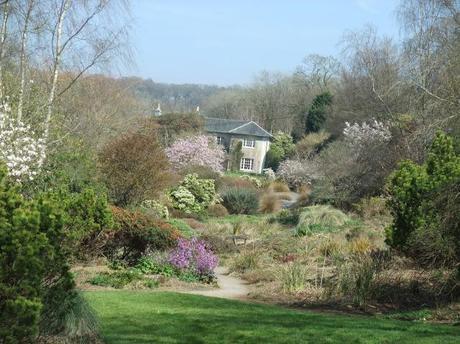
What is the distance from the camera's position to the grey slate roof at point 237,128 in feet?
243

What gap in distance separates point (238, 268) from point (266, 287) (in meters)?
2.64

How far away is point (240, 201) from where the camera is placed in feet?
113

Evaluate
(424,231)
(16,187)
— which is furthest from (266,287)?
(16,187)

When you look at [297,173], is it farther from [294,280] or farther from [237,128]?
[294,280]

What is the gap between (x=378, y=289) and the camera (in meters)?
12.6

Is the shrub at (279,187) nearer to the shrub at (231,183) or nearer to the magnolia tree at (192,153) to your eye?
the shrub at (231,183)

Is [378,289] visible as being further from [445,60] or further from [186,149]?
[186,149]

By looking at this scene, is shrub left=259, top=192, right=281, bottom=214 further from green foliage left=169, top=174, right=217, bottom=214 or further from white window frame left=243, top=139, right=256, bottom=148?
white window frame left=243, top=139, right=256, bottom=148

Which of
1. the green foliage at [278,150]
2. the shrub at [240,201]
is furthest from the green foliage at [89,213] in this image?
the green foliage at [278,150]

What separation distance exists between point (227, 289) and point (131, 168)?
989 centimetres

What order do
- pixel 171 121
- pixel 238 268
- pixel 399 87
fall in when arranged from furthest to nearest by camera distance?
pixel 171 121, pixel 399 87, pixel 238 268

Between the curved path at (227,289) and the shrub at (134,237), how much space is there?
62.2 inches

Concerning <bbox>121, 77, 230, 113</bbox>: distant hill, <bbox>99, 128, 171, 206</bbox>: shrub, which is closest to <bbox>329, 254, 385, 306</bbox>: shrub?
<bbox>99, 128, 171, 206</bbox>: shrub

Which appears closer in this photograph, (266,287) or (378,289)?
(378,289)
